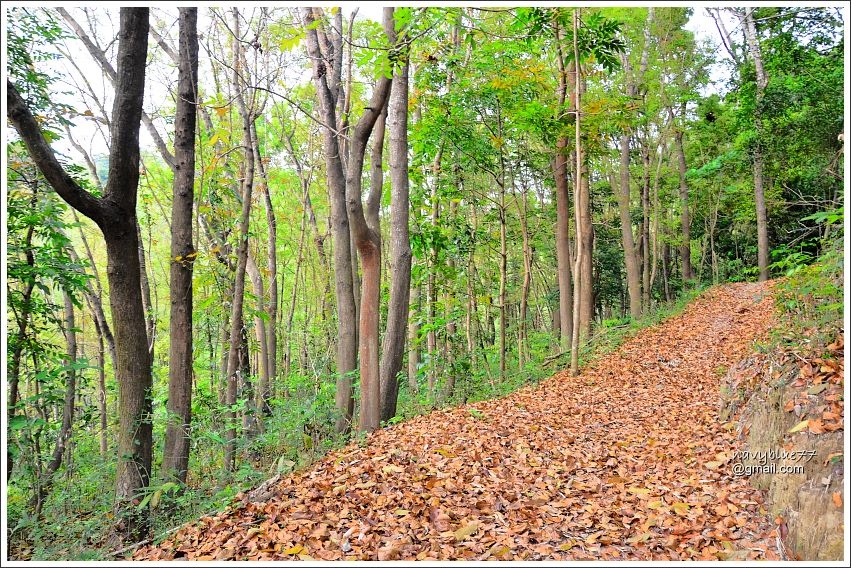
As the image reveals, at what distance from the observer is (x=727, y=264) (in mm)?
20078

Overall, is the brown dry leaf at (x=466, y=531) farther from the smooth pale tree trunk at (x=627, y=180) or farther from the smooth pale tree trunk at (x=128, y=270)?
the smooth pale tree trunk at (x=627, y=180)

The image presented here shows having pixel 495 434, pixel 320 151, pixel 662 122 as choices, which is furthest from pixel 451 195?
pixel 662 122

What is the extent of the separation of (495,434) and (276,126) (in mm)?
11338

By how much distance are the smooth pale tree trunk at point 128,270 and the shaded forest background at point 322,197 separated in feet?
0.07

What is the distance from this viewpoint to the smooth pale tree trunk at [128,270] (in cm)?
488

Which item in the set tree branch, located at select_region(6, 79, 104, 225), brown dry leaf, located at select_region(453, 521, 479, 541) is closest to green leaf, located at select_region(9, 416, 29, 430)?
tree branch, located at select_region(6, 79, 104, 225)

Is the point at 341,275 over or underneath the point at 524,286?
over

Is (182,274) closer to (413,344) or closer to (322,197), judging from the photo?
(413,344)

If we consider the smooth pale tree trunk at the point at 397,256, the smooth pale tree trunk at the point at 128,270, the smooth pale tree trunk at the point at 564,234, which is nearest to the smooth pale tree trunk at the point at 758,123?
the smooth pale tree trunk at the point at 564,234

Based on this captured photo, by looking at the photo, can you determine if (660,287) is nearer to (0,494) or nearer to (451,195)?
(451,195)

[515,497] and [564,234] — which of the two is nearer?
[515,497]

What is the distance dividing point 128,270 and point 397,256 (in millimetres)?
3196

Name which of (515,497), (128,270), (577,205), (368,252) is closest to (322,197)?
(577,205)

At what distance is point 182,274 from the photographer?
5.77 metres
